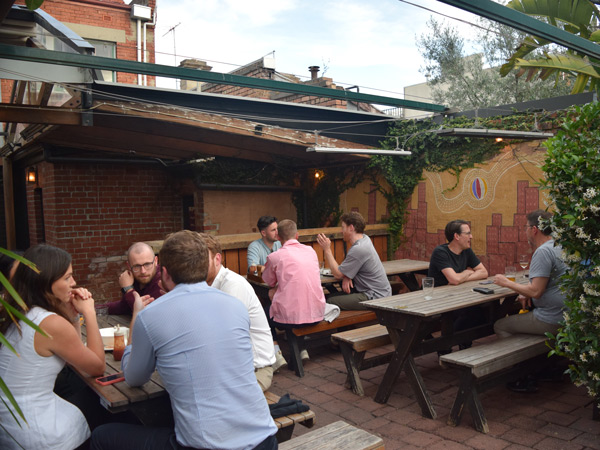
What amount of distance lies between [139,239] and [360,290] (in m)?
5.26

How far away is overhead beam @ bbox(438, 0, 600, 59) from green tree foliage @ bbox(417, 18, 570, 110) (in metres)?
9.49

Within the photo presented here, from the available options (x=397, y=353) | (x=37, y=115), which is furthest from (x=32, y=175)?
(x=397, y=353)

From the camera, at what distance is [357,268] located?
4.89m

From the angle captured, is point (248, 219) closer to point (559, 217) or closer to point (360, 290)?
point (360, 290)

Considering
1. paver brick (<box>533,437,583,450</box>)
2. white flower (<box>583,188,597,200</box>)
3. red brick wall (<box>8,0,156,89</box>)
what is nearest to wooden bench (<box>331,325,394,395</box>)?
paver brick (<box>533,437,583,450</box>)

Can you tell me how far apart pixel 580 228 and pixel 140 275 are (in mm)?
2989

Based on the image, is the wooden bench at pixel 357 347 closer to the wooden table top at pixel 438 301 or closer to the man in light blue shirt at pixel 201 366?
the wooden table top at pixel 438 301

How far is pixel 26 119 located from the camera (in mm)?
5047

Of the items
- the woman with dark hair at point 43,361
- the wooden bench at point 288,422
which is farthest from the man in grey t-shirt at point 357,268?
the woman with dark hair at point 43,361

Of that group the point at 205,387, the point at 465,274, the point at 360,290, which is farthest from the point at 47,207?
the point at 205,387

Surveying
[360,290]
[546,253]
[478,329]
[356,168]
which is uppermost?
[356,168]

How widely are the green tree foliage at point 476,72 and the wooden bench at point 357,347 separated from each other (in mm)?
10177

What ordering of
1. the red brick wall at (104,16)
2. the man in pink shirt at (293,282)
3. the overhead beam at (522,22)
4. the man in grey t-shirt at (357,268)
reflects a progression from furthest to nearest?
the red brick wall at (104,16) < the man in grey t-shirt at (357,268) < the man in pink shirt at (293,282) < the overhead beam at (522,22)

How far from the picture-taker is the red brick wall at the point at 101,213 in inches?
318
